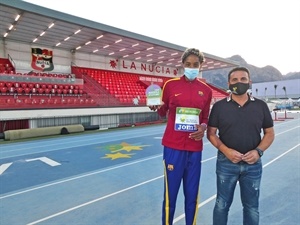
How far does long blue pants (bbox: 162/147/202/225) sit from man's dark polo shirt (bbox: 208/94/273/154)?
0.43 meters

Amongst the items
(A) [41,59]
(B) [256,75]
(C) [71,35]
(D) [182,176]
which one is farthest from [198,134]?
(B) [256,75]

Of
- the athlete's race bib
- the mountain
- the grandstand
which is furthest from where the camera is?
the mountain

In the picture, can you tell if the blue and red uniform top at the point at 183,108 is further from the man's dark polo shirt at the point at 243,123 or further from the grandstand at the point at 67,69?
the grandstand at the point at 67,69

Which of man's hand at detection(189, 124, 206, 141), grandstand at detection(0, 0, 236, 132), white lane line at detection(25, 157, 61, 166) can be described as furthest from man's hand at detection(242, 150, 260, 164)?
grandstand at detection(0, 0, 236, 132)

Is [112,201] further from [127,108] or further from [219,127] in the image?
[127,108]

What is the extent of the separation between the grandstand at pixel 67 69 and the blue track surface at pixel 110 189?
22.0 ft

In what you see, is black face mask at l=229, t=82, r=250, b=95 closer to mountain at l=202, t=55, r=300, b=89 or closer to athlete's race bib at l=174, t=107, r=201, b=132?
athlete's race bib at l=174, t=107, r=201, b=132

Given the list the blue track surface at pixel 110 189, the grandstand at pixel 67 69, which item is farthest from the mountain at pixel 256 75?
the blue track surface at pixel 110 189

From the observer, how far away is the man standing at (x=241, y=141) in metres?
2.49

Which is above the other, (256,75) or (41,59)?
(256,75)

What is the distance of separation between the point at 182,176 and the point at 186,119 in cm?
68

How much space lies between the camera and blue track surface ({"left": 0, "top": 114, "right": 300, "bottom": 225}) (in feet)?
11.8

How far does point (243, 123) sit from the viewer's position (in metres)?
2.49

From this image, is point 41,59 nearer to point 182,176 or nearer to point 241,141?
point 182,176
